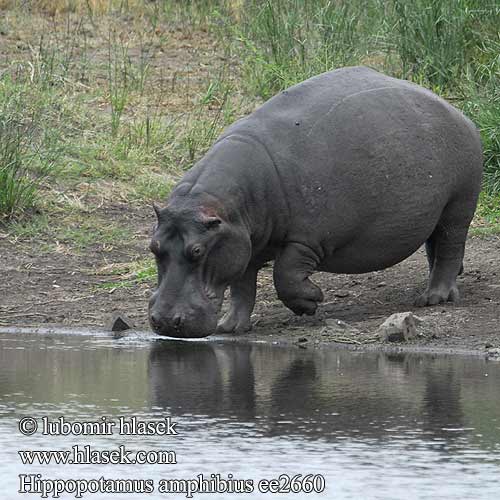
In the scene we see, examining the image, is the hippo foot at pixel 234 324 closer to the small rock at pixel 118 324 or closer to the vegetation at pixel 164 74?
the small rock at pixel 118 324

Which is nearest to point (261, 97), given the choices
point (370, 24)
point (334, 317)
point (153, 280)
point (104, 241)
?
point (370, 24)

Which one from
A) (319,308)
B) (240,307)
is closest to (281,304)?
(319,308)

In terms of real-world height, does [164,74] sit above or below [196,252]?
above

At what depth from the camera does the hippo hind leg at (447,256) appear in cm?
851

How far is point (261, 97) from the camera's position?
1248 centimetres

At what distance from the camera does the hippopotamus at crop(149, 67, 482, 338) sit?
745 cm

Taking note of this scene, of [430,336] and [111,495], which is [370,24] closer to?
[430,336]

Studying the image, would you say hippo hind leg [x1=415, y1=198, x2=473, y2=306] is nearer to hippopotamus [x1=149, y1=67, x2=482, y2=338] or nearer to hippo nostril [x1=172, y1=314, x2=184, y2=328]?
hippopotamus [x1=149, y1=67, x2=482, y2=338]

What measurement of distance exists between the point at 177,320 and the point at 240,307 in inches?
31.8

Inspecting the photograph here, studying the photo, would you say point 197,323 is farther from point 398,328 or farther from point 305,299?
point 398,328

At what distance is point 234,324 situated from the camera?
26.4 feet

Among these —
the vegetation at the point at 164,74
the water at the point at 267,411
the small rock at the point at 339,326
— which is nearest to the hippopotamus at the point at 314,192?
the small rock at the point at 339,326

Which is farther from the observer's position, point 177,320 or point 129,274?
point 129,274

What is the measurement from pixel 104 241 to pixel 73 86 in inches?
108
